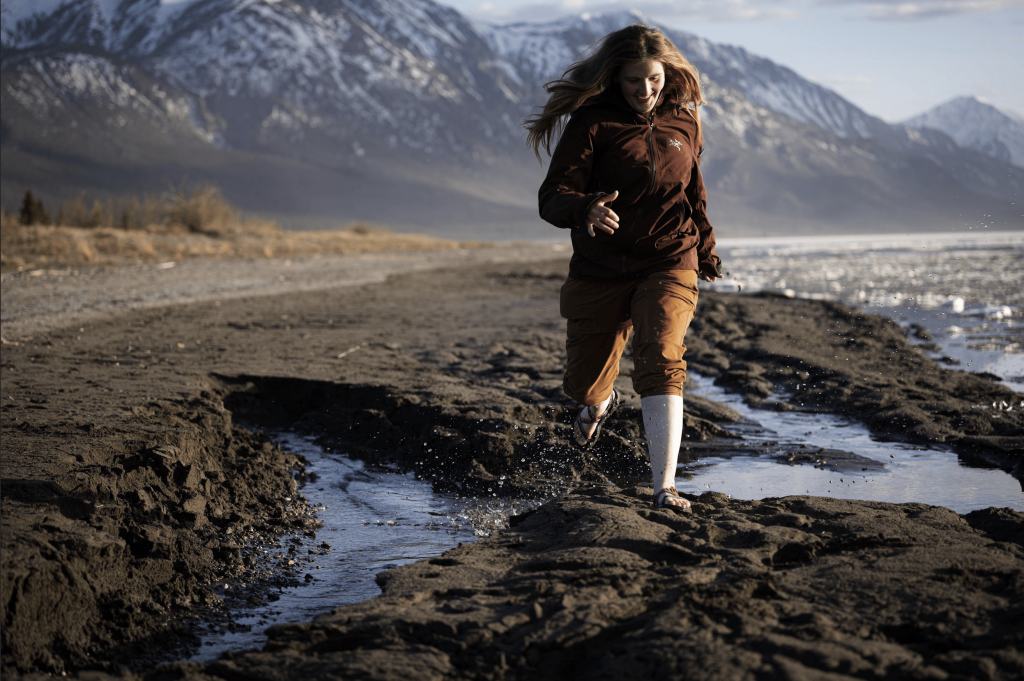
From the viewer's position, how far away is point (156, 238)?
75.5 feet

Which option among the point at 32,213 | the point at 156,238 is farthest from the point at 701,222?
the point at 32,213

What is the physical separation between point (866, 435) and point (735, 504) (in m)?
2.06

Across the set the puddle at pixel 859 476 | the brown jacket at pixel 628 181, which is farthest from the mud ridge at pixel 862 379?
the brown jacket at pixel 628 181

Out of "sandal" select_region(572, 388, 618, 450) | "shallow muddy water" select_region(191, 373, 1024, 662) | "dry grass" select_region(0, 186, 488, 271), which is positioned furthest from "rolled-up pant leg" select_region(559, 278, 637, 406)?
"dry grass" select_region(0, 186, 488, 271)

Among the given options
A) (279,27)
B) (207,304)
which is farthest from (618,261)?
(279,27)

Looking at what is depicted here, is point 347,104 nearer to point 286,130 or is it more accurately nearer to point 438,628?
point 286,130

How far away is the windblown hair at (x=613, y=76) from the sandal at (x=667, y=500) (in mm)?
1462

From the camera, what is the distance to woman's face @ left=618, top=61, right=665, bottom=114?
3723mm

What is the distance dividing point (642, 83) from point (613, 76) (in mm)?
177

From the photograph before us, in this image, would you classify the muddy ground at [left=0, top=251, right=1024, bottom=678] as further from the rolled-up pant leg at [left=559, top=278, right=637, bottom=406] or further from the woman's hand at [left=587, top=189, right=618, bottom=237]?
the woman's hand at [left=587, top=189, right=618, bottom=237]

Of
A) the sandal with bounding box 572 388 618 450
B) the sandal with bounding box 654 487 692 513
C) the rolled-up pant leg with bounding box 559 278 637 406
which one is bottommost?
the sandal with bounding box 654 487 692 513

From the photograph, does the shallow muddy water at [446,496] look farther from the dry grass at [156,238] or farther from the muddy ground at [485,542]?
the dry grass at [156,238]

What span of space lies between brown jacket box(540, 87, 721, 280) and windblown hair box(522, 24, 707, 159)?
3.2 inches

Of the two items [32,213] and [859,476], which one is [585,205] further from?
[32,213]
